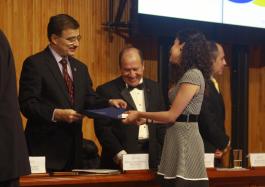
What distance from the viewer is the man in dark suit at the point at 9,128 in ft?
6.01

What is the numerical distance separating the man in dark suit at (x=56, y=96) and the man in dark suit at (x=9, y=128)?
0.98 metres

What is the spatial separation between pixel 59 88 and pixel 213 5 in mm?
2111

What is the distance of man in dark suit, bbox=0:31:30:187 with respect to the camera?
1833 millimetres

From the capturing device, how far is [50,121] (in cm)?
291

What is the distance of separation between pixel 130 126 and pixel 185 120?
22.6 inches

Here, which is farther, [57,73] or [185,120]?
[57,73]

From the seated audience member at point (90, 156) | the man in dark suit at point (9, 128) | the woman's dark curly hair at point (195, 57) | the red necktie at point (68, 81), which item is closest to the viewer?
the man in dark suit at point (9, 128)

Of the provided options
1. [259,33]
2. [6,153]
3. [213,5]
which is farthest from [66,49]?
[259,33]

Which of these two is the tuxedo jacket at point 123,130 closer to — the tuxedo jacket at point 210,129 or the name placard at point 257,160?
the tuxedo jacket at point 210,129

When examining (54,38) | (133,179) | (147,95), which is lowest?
(133,179)

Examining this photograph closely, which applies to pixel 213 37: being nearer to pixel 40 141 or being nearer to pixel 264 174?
pixel 264 174

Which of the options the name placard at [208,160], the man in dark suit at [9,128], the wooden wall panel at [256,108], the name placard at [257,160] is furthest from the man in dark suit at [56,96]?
the wooden wall panel at [256,108]

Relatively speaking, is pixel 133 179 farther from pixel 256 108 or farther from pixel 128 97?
pixel 256 108

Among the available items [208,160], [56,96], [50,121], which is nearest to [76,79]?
[56,96]
